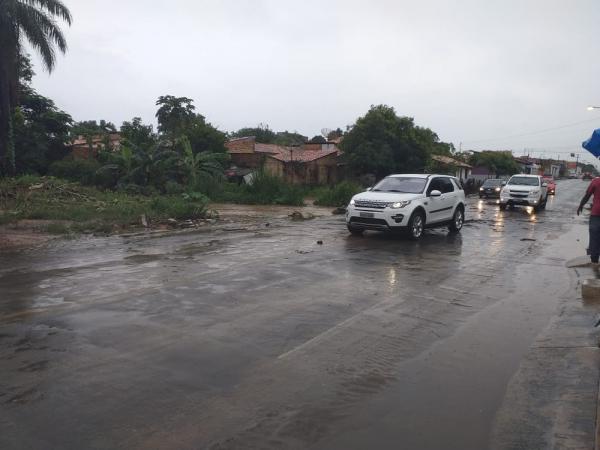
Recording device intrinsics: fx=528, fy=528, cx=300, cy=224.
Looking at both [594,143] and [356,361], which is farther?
[594,143]

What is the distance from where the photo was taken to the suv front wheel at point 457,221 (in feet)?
54.9

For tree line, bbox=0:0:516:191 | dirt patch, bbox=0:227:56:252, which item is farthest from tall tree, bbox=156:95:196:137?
dirt patch, bbox=0:227:56:252

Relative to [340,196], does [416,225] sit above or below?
below

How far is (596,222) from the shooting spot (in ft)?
32.8

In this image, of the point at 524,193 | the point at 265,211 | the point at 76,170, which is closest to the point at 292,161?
the point at 76,170

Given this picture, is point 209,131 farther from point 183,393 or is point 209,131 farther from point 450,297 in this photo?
point 183,393

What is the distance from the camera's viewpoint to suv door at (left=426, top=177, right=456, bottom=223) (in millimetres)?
15188

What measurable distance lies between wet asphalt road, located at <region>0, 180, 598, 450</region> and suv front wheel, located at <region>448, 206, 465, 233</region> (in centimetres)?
594

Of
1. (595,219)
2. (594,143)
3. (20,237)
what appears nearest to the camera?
(594,143)

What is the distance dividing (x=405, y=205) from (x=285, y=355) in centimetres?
945

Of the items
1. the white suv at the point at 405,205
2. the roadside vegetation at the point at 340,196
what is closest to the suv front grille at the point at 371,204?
the white suv at the point at 405,205

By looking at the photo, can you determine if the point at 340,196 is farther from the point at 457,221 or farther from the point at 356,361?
the point at 356,361

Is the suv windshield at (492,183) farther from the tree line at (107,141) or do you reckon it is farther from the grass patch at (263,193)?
the grass patch at (263,193)

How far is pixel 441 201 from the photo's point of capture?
619 inches
